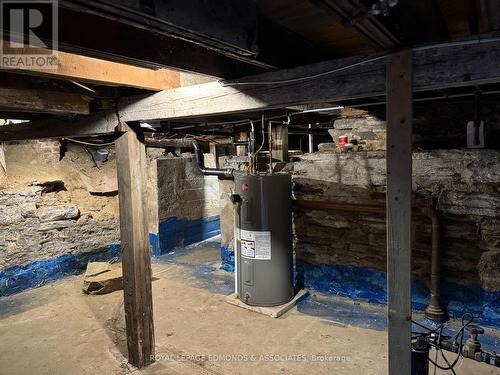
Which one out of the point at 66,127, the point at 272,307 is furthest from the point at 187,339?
the point at 66,127

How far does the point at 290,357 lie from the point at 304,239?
4.75 ft

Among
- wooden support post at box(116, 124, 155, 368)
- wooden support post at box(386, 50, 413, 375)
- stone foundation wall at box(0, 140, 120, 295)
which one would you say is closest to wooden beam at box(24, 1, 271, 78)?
wooden support post at box(386, 50, 413, 375)

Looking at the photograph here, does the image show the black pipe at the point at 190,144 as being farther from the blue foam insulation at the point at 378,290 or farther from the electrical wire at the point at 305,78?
the electrical wire at the point at 305,78

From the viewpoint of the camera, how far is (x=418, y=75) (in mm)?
1254

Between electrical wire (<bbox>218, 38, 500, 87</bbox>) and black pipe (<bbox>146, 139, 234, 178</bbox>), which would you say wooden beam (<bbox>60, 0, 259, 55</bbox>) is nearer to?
electrical wire (<bbox>218, 38, 500, 87</bbox>)

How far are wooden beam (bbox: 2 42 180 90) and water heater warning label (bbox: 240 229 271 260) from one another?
1666mm

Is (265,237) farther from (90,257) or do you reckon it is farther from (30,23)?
(90,257)

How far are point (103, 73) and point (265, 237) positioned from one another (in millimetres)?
2043

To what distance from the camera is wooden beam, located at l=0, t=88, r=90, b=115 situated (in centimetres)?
207

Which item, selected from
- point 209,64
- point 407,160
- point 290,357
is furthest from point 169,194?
point 407,160

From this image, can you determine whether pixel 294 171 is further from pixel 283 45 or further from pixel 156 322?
pixel 283 45

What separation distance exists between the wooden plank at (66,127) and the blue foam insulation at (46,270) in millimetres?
1779

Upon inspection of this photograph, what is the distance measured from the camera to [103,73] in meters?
1.85

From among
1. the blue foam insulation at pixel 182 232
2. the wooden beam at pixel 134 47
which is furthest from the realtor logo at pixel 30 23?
the blue foam insulation at pixel 182 232
